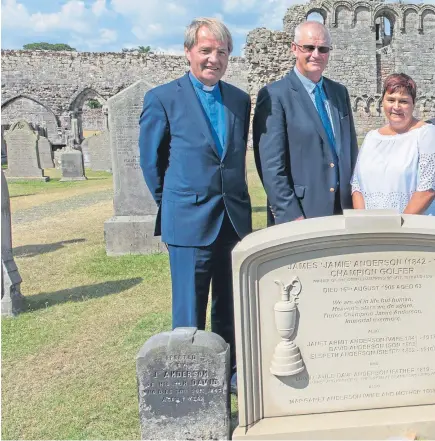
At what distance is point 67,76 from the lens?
27453 millimetres

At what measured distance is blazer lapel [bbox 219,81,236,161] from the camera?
8.93ft

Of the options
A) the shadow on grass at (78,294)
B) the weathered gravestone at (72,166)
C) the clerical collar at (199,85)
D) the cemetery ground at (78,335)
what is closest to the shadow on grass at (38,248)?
the cemetery ground at (78,335)

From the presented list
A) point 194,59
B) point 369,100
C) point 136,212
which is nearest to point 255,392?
point 194,59

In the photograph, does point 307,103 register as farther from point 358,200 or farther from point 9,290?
point 9,290

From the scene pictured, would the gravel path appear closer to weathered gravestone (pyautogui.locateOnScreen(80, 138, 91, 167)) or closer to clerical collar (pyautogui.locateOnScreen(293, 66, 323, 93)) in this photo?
weathered gravestone (pyautogui.locateOnScreen(80, 138, 91, 167))

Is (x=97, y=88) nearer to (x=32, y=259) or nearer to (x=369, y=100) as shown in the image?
(x=369, y=100)

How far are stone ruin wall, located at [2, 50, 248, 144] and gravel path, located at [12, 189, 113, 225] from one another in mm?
16223

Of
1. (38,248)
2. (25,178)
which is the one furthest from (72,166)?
(38,248)

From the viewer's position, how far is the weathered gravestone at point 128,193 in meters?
6.38

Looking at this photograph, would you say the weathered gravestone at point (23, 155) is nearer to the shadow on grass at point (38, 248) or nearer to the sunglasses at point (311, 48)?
the shadow on grass at point (38, 248)

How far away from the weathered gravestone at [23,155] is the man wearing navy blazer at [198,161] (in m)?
13.7

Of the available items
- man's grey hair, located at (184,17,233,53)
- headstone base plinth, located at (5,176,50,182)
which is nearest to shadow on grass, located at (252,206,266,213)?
man's grey hair, located at (184,17,233,53)

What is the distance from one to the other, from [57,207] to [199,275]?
8865 millimetres

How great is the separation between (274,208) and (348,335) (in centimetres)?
82
